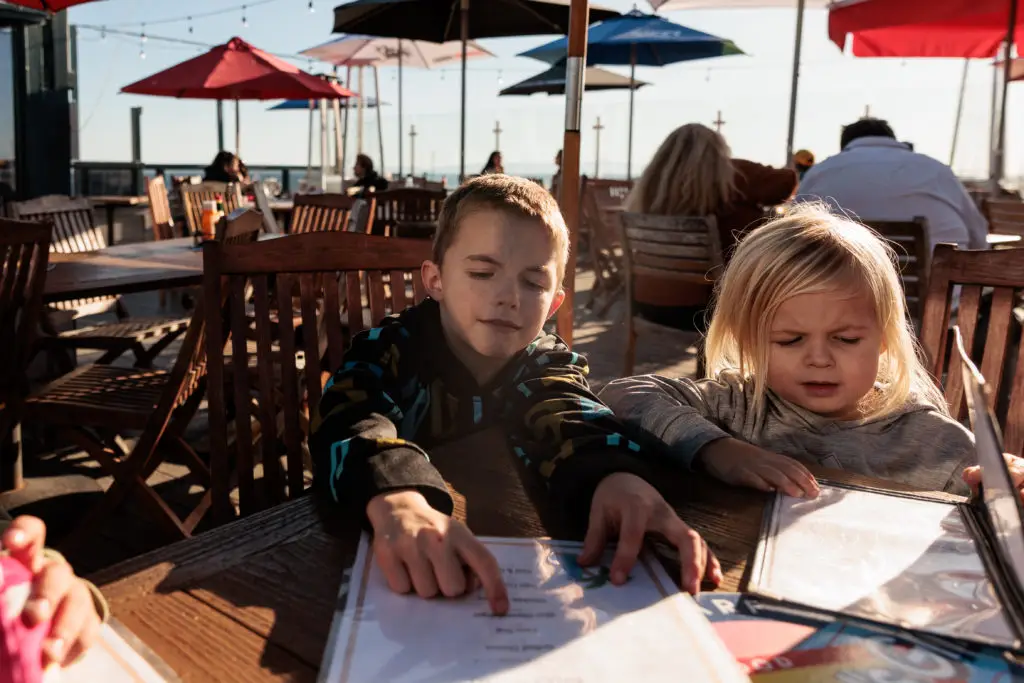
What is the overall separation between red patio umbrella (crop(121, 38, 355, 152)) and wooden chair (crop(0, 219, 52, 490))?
5.70 m

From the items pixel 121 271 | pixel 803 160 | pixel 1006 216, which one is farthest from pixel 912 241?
pixel 803 160

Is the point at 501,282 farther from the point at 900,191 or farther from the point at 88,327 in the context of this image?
the point at 88,327

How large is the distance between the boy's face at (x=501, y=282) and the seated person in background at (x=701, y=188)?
2930 millimetres

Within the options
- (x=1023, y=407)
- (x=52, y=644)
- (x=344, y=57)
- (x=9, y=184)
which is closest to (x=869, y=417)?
(x=1023, y=407)

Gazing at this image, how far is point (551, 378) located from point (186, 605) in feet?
2.28

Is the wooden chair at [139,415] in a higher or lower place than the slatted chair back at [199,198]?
lower

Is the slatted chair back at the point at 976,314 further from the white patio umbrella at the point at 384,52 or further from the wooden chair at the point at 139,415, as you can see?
the white patio umbrella at the point at 384,52

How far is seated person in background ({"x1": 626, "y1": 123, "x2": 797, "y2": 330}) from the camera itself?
413 cm

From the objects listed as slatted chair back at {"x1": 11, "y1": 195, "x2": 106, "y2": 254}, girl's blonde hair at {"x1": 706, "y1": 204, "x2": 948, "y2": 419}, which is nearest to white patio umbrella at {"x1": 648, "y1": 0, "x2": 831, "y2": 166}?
slatted chair back at {"x1": 11, "y1": 195, "x2": 106, "y2": 254}

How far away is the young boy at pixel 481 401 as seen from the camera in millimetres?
800

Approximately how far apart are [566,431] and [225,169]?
8.87 metres

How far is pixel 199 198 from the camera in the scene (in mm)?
6312

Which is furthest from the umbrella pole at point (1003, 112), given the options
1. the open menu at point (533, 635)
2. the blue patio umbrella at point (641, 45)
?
the open menu at point (533, 635)

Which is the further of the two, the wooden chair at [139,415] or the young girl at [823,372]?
the wooden chair at [139,415]
